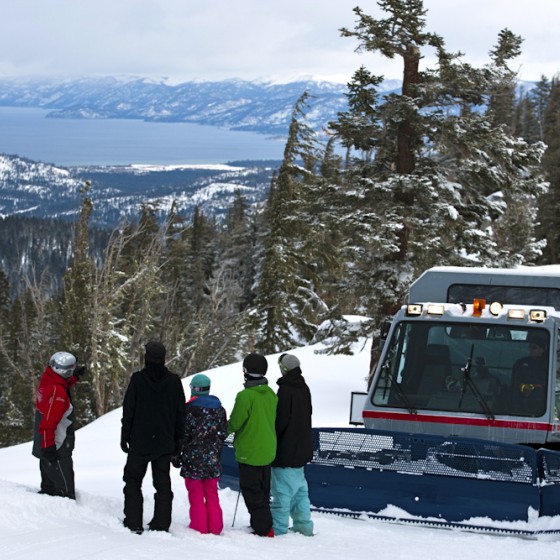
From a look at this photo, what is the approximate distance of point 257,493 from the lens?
7.70 m

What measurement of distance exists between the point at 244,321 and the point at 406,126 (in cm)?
2444

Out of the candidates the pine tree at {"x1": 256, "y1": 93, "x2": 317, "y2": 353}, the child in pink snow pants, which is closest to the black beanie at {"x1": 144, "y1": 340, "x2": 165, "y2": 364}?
the child in pink snow pants

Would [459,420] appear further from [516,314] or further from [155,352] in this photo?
[155,352]

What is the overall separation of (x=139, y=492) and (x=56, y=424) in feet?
Result: 3.20

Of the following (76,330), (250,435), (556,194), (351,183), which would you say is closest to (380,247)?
(351,183)

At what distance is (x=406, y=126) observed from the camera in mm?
20141

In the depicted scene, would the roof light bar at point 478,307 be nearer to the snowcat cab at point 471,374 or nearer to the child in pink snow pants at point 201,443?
the snowcat cab at point 471,374

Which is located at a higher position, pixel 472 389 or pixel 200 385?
pixel 200 385

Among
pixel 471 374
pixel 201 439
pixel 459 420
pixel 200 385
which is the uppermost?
pixel 200 385

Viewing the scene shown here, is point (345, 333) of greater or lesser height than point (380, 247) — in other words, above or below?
below

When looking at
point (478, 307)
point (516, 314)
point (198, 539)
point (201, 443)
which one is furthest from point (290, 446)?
point (516, 314)

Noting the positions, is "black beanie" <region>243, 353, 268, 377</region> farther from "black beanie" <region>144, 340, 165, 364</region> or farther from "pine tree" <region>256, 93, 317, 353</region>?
"pine tree" <region>256, 93, 317, 353</region>

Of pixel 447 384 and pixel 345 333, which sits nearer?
pixel 447 384

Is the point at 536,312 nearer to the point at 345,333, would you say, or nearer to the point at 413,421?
the point at 413,421
